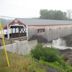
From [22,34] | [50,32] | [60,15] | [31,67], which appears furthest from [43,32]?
[60,15]

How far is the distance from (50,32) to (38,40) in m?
3.70

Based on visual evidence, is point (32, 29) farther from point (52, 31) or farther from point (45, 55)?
point (45, 55)

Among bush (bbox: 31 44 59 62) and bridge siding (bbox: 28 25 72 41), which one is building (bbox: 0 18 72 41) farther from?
bush (bbox: 31 44 59 62)

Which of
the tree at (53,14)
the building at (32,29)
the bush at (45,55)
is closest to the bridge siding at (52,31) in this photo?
the building at (32,29)

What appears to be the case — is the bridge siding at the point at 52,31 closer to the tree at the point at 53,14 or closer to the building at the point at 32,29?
the building at the point at 32,29

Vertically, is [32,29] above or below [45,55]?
above

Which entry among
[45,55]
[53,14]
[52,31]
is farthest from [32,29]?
[53,14]

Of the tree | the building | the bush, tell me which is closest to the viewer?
the bush

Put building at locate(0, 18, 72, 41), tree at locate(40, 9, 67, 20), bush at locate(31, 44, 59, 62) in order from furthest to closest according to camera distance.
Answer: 1. tree at locate(40, 9, 67, 20)
2. building at locate(0, 18, 72, 41)
3. bush at locate(31, 44, 59, 62)

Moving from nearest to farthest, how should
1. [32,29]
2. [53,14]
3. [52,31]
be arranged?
[32,29] < [52,31] < [53,14]

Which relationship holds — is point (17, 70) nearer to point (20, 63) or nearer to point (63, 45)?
point (20, 63)

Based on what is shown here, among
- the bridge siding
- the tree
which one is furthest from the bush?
the tree

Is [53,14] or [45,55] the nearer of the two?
[45,55]

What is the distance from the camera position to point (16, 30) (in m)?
30.6
